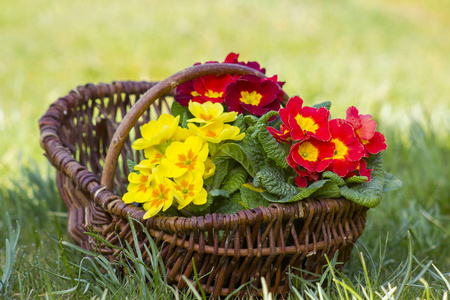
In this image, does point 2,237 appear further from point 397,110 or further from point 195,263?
point 397,110

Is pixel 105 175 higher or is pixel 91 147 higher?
pixel 91 147

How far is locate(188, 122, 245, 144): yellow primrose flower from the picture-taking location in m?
1.05

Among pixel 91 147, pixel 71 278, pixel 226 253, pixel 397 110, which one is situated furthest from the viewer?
pixel 397 110

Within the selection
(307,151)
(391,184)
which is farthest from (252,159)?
(391,184)

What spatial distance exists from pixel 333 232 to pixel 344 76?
95.3 inches

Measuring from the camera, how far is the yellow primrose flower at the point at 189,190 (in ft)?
3.37

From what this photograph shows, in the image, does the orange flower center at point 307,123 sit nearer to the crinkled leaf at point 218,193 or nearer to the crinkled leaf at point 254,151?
the crinkled leaf at point 254,151

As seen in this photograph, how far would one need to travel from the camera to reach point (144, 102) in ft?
3.56

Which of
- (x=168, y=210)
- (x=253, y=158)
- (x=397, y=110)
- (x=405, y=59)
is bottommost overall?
(x=168, y=210)

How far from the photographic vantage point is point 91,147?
5.39 ft

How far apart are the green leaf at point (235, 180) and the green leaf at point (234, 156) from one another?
26 mm

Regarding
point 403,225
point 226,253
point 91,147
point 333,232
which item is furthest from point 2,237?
point 403,225

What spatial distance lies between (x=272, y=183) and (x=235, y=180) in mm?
138

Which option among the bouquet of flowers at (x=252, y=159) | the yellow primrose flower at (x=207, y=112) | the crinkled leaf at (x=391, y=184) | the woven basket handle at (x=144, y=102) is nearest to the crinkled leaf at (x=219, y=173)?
the bouquet of flowers at (x=252, y=159)
